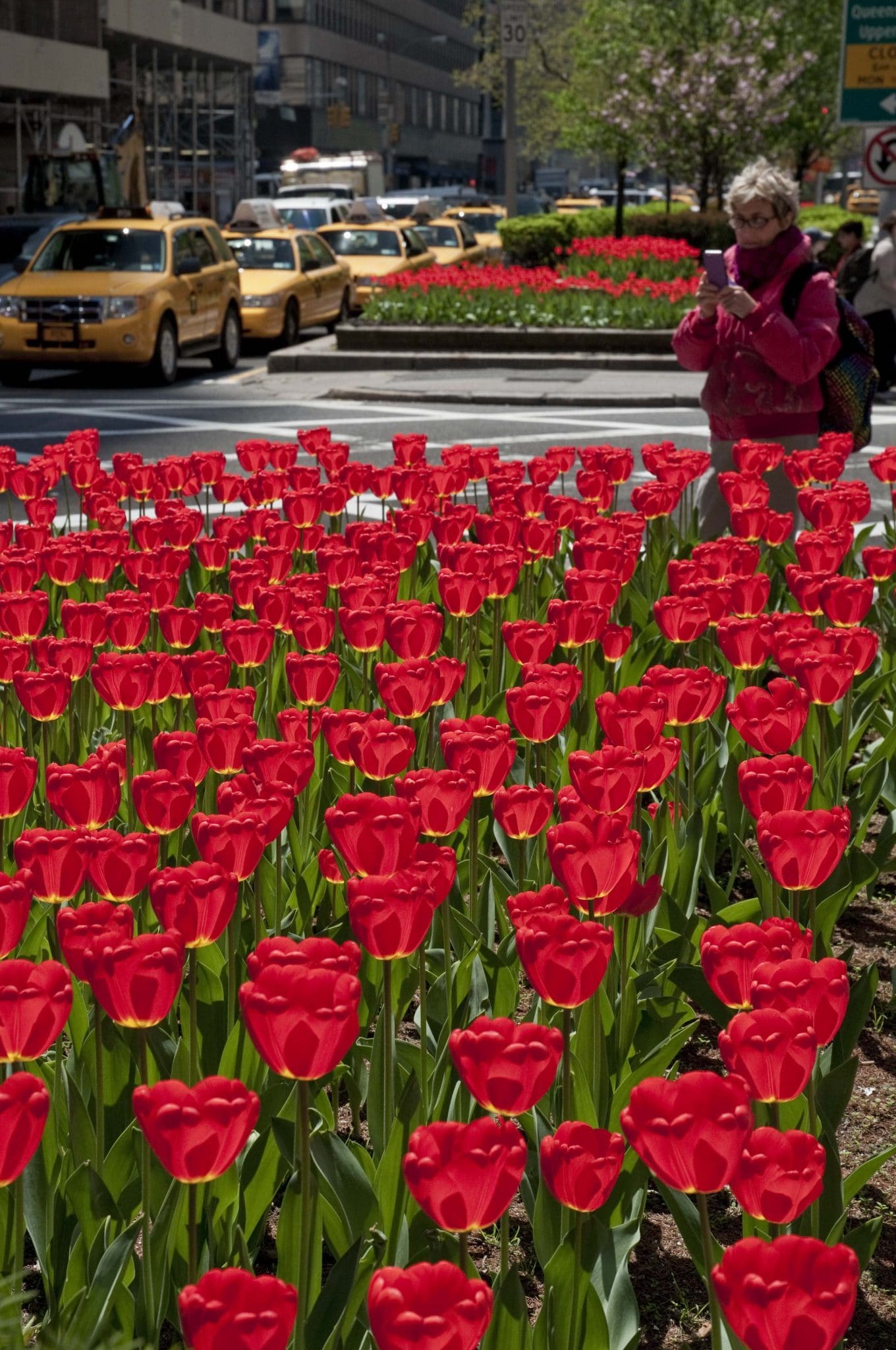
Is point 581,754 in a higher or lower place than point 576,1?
lower

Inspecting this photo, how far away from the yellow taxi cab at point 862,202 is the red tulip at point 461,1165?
53896mm

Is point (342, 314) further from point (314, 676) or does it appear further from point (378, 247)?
point (314, 676)

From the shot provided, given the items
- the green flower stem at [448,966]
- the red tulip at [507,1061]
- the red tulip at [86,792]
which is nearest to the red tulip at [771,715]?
the green flower stem at [448,966]

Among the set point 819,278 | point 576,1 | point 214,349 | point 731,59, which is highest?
point 576,1

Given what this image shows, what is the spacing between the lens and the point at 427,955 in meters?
2.98

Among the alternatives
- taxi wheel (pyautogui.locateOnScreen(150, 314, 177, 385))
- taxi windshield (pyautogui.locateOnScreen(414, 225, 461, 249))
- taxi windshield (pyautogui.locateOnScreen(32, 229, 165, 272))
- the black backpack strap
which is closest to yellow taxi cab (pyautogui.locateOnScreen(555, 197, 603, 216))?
taxi windshield (pyautogui.locateOnScreen(414, 225, 461, 249))

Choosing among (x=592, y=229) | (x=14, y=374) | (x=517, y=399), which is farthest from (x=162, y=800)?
(x=592, y=229)

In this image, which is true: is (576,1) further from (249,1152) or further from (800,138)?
(249,1152)

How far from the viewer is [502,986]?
285cm

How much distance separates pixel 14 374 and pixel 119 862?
17.8 metres

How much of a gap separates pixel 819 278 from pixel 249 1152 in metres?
4.65

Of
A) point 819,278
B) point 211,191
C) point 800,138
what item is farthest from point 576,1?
point 819,278

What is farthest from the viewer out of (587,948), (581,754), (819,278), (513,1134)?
(819,278)

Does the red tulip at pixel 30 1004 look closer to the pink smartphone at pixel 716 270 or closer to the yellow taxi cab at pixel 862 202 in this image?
the pink smartphone at pixel 716 270
